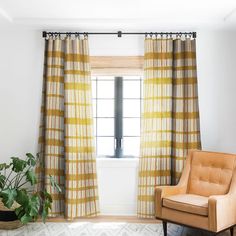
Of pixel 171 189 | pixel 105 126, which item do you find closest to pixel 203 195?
pixel 171 189

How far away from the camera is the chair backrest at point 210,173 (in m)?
3.33

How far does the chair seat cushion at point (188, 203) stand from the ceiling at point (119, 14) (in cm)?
196

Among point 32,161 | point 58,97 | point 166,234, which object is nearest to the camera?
point 166,234

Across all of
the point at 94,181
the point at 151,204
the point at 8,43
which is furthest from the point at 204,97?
the point at 8,43

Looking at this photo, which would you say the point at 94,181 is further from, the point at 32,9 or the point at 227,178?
the point at 32,9

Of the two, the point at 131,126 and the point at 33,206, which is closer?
the point at 33,206

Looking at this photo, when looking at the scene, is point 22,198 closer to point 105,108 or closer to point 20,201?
point 20,201

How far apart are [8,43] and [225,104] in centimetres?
285

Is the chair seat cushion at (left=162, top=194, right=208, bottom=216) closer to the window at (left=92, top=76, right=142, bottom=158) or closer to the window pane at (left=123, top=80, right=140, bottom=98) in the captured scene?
the window at (left=92, top=76, right=142, bottom=158)

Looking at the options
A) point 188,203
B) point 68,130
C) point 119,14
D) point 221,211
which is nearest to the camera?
point 221,211

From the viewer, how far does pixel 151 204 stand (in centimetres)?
389

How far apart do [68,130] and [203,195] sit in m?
1.71

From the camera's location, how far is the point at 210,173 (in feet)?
11.3

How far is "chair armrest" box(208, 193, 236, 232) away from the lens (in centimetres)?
289
